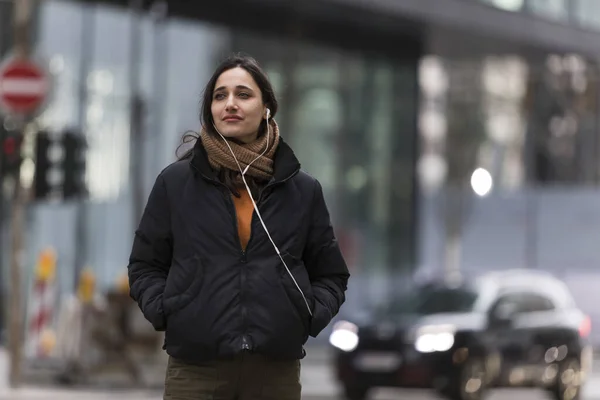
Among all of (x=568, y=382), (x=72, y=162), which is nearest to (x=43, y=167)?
(x=72, y=162)

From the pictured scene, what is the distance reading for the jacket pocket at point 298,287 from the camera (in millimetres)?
5082

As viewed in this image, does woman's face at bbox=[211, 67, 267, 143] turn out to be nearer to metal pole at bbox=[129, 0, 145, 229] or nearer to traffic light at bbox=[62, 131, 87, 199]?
traffic light at bbox=[62, 131, 87, 199]

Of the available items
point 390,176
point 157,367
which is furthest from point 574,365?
point 390,176

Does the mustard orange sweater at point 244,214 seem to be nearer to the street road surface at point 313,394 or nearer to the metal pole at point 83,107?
the street road surface at point 313,394

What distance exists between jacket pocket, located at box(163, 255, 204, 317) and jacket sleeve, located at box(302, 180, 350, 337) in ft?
1.19

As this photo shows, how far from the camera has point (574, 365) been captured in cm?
1994

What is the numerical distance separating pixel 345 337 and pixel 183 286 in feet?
47.4

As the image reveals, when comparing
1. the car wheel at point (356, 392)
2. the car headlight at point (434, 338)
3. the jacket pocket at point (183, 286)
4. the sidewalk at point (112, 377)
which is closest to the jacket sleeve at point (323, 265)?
the jacket pocket at point (183, 286)

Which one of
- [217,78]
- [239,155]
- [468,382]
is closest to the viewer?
[239,155]

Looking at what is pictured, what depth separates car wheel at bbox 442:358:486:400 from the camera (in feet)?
60.7

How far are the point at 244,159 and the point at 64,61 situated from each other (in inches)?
948

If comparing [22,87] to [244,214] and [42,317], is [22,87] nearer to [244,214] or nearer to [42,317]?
[42,317]

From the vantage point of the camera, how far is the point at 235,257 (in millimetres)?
5043

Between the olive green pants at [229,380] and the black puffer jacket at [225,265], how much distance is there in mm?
51
